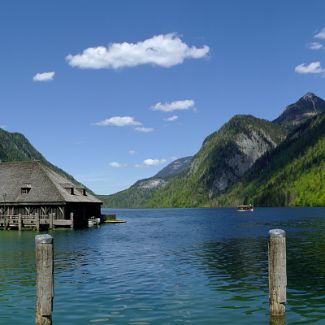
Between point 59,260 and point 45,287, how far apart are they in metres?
23.9

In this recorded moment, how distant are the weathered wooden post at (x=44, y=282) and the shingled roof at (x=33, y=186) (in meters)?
64.0

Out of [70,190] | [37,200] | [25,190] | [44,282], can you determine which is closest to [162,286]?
[44,282]

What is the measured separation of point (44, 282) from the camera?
1661 cm

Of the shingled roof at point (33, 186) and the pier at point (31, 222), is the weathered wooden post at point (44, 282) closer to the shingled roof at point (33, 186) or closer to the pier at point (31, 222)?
the pier at point (31, 222)

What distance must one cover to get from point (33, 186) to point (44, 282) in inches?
2760

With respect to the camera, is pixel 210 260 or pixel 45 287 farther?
pixel 210 260

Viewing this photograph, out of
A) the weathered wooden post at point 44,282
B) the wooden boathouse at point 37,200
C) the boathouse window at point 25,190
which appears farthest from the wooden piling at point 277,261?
the boathouse window at point 25,190

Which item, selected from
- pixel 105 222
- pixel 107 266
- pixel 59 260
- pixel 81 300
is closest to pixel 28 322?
pixel 81 300

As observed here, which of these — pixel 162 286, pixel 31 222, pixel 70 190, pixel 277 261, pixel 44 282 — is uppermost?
pixel 70 190

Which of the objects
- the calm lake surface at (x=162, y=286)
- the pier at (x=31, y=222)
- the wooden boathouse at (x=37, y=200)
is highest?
the wooden boathouse at (x=37, y=200)

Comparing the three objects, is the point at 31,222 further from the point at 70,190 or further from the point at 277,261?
the point at 277,261

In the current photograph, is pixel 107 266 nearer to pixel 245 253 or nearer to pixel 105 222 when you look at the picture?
pixel 245 253

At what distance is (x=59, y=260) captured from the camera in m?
39.8

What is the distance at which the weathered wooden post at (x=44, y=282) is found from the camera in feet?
54.4
